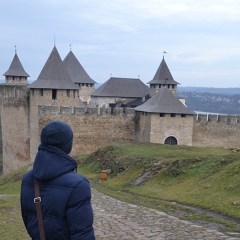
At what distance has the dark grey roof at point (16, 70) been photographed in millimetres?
41934

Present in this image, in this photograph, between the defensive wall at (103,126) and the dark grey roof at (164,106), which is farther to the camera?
the defensive wall at (103,126)

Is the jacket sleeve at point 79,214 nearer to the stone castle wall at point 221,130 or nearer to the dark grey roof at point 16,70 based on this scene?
the stone castle wall at point 221,130

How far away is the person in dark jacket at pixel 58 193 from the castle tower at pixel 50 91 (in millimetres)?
22674

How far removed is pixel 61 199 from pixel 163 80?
1446 inches

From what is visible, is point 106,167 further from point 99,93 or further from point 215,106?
point 215,106

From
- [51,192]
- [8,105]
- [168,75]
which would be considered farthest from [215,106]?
[51,192]

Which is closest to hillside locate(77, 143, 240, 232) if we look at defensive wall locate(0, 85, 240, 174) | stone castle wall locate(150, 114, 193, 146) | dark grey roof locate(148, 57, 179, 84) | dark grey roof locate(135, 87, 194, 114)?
stone castle wall locate(150, 114, 193, 146)

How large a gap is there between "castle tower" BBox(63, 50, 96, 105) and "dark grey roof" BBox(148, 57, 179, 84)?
8931mm

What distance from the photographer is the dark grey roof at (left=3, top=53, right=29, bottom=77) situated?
138 feet

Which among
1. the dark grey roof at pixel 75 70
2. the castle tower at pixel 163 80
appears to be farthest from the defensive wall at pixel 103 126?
the dark grey roof at pixel 75 70

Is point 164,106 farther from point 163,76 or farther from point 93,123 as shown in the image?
point 163,76

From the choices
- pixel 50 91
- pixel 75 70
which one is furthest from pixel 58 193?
pixel 75 70

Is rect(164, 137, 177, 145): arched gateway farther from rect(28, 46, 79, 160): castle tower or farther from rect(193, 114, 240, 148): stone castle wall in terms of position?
rect(28, 46, 79, 160): castle tower

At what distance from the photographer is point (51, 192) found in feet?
11.3
